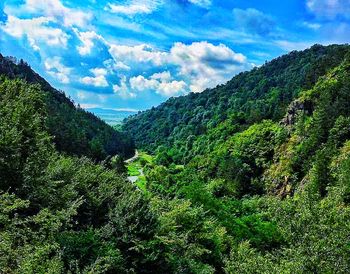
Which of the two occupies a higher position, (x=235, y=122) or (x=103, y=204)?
(x=235, y=122)

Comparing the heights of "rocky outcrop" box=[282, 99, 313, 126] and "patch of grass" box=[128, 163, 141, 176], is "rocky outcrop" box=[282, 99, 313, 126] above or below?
above

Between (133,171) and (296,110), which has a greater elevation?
(296,110)

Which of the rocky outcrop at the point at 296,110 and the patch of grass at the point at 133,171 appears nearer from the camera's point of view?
the rocky outcrop at the point at 296,110

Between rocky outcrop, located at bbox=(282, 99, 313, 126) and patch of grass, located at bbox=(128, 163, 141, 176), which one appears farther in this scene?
patch of grass, located at bbox=(128, 163, 141, 176)

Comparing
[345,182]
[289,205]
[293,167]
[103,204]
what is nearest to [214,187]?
[293,167]

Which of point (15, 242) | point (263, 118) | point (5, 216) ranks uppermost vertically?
point (263, 118)

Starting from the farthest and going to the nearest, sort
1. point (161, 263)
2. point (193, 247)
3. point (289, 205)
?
point (193, 247) → point (161, 263) → point (289, 205)

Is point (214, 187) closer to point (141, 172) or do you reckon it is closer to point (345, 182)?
point (345, 182)

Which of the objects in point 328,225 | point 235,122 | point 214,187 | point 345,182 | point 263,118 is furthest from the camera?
point 235,122

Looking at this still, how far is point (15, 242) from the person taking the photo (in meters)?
24.6

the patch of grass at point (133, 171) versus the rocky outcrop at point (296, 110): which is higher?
the rocky outcrop at point (296, 110)

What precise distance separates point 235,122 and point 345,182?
380 feet

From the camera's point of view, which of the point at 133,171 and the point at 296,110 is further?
the point at 133,171

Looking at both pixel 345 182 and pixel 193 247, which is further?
pixel 345 182
